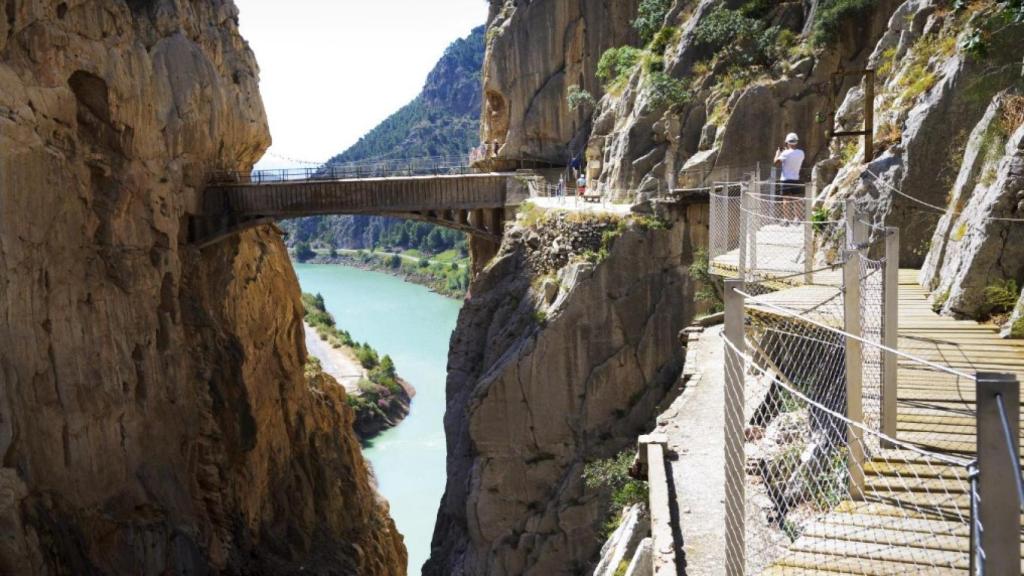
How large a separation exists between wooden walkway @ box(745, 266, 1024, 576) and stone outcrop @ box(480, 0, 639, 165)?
27.4 meters

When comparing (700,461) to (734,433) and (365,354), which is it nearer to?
(734,433)

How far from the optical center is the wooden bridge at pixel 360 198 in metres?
24.9

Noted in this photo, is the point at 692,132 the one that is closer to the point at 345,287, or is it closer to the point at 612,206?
the point at 612,206

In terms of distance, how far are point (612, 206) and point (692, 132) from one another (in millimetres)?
2922

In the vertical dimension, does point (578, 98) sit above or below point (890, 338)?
above

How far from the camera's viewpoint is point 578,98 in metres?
32.8

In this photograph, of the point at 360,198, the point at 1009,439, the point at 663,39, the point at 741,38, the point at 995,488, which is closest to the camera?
the point at 1009,439

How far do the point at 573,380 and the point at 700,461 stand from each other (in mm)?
10670

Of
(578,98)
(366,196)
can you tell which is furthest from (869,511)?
(578,98)

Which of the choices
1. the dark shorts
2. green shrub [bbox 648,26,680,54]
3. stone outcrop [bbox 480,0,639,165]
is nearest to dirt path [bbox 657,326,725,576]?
the dark shorts

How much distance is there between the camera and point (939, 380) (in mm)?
7016

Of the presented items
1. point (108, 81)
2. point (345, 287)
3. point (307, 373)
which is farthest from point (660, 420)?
point (345, 287)

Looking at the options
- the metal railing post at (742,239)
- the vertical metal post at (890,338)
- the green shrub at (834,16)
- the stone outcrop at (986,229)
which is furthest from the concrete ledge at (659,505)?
the green shrub at (834,16)

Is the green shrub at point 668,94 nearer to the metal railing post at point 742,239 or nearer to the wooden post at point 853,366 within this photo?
the metal railing post at point 742,239
